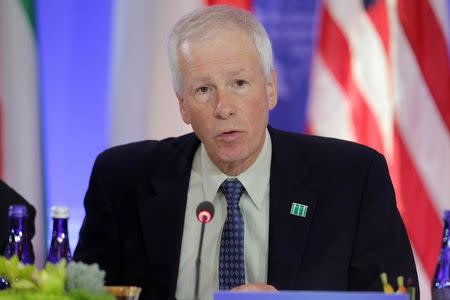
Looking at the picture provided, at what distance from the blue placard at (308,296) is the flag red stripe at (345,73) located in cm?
222

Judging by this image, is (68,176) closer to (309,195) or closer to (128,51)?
(128,51)

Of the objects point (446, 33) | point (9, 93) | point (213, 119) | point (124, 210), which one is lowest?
point (124, 210)

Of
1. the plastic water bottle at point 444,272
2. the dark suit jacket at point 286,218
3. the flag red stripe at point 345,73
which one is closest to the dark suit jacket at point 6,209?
the dark suit jacket at point 286,218

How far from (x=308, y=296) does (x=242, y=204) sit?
3.11 ft

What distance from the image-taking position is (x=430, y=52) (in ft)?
12.8

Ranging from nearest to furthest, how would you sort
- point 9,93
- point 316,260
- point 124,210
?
point 316,260 → point 124,210 → point 9,93

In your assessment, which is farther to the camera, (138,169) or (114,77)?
(114,77)

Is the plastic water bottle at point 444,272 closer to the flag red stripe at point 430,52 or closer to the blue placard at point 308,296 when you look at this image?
the blue placard at point 308,296

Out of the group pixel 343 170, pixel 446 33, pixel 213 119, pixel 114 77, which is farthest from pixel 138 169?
pixel 446 33

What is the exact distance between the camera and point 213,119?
2.64 m

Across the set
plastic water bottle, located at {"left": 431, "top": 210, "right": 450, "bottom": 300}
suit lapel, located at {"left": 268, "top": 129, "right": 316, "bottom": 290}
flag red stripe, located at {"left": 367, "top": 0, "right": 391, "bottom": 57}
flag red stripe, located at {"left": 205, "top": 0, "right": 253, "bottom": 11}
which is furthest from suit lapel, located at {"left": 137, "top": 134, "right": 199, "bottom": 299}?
flag red stripe, located at {"left": 367, "top": 0, "right": 391, "bottom": 57}

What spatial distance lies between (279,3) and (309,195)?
149 centimetres

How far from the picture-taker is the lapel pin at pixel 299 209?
268 cm

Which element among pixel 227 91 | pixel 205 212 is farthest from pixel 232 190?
pixel 205 212
